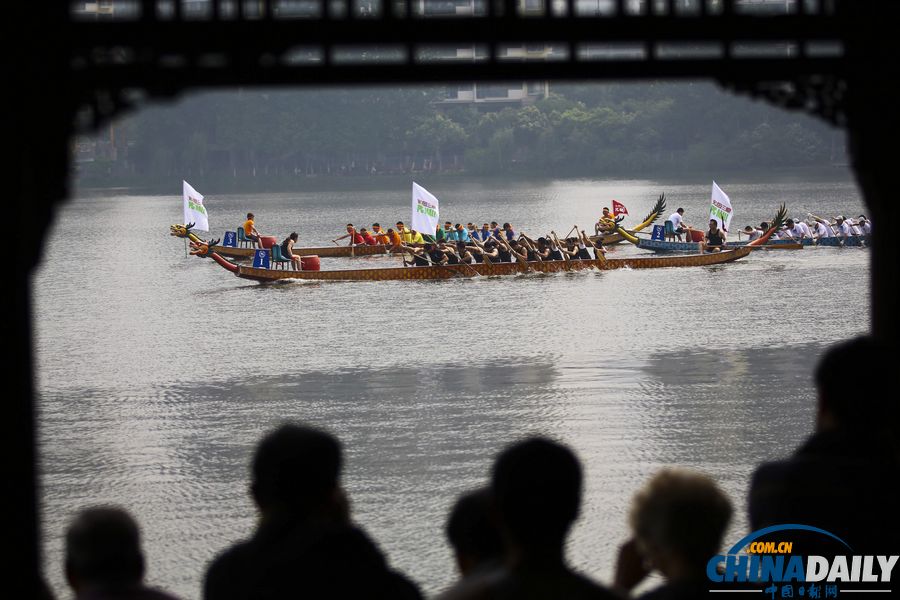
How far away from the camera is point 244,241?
1980 inches

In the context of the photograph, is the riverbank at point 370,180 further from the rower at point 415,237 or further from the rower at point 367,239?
the rower at point 415,237

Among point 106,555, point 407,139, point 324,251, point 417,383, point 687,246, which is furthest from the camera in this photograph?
point 407,139

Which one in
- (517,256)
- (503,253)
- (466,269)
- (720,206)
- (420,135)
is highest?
(420,135)

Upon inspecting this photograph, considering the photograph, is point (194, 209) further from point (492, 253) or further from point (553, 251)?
point (553, 251)

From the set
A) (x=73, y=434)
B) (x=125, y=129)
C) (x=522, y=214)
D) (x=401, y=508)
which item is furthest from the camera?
(x=125, y=129)

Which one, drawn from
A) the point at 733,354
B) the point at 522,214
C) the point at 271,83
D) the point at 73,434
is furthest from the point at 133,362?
the point at 522,214

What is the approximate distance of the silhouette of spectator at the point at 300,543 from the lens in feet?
14.2

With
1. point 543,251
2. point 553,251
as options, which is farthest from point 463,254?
point 553,251

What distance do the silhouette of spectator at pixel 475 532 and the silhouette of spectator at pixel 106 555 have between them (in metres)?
0.95

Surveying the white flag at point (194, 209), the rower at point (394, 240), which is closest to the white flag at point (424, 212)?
the rower at point (394, 240)

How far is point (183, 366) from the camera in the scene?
2848cm

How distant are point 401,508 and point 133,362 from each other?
14.9 m

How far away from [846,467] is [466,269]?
3797cm

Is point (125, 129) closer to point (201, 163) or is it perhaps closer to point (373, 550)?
point (201, 163)
